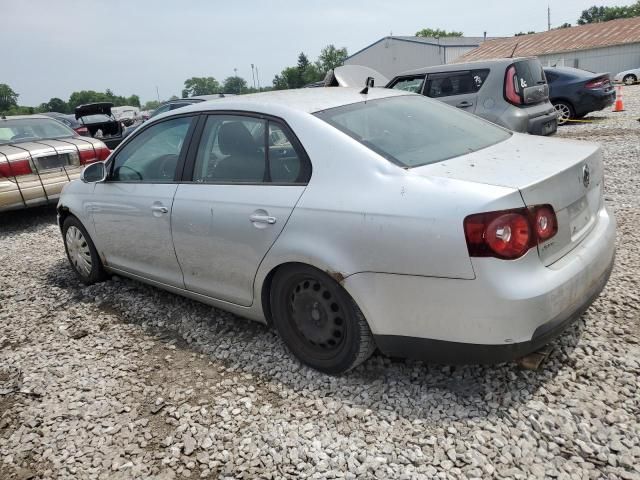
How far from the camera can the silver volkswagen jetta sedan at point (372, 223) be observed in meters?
2.25

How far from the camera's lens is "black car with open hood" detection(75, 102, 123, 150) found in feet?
43.7

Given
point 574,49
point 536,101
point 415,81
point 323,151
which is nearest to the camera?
point 323,151

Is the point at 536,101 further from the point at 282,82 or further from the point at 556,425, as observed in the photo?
the point at 282,82

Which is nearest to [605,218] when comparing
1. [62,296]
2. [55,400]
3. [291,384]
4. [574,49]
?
[291,384]

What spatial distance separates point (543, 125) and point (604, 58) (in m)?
38.4

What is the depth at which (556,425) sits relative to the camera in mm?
2336

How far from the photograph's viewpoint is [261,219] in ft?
9.47

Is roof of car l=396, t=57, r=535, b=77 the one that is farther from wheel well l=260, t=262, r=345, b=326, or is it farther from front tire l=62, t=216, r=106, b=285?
wheel well l=260, t=262, r=345, b=326

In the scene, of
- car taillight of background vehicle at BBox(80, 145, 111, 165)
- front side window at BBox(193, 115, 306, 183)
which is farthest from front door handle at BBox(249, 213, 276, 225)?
car taillight of background vehicle at BBox(80, 145, 111, 165)

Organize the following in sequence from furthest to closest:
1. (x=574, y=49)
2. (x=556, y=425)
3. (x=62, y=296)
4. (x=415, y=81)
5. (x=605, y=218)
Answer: (x=574, y=49), (x=415, y=81), (x=62, y=296), (x=605, y=218), (x=556, y=425)

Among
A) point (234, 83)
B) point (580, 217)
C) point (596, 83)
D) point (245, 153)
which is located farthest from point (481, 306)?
point (234, 83)

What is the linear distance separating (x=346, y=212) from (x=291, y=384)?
1071 millimetres

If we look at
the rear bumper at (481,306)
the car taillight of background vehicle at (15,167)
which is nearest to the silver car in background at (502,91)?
the rear bumper at (481,306)

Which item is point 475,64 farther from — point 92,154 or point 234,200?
point 234,200
